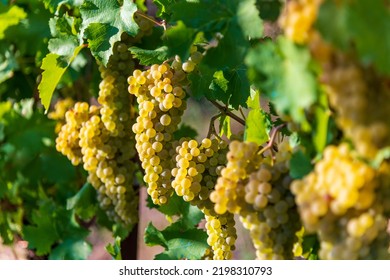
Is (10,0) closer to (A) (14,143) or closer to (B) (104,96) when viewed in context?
(A) (14,143)

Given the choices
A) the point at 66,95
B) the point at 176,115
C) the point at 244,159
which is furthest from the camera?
the point at 66,95

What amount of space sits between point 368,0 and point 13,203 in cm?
163

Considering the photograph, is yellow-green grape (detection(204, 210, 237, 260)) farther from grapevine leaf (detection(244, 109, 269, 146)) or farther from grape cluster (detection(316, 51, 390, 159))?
grape cluster (detection(316, 51, 390, 159))

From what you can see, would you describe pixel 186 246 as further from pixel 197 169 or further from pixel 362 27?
pixel 362 27

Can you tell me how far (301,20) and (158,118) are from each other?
602mm

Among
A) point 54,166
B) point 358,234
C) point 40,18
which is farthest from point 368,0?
point 54,166

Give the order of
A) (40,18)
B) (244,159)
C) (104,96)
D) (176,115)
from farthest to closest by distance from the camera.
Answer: (40,18), (104,96), (176,115), (244,159)

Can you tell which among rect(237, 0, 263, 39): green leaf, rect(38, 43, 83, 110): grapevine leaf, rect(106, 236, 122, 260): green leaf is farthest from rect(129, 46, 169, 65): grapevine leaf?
rect(106, 236, 122, 260): green leaf

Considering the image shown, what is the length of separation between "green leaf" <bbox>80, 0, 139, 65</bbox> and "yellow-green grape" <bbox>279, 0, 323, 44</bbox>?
650 mm

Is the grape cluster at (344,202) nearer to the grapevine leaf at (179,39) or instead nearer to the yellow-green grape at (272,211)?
the yellow-green grape at (272,211)

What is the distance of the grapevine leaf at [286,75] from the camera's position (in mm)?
616
